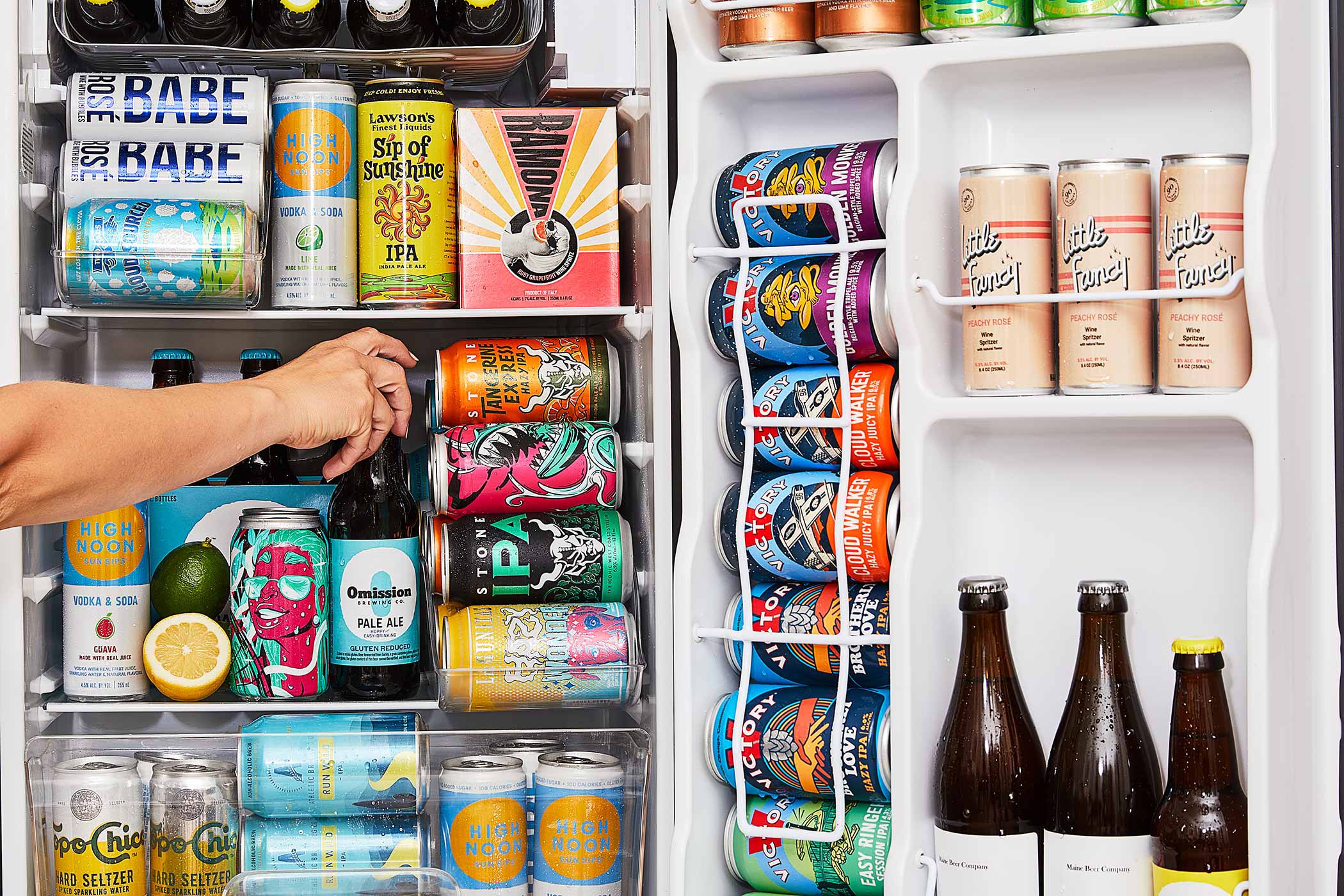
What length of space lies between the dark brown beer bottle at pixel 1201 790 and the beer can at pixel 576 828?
0.55m

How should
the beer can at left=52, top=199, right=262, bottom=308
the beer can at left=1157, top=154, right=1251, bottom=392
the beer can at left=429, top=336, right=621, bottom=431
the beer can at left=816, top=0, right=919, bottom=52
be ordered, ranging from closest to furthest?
1. the beer can at left=1157, top=154, right=1251, bottom=392
2. the beer can at left=816, top=0, right=919, bottom=52
3. the beer can at left=52, top=199, right=262, bottom=308
4. the beer can at left=429, top=336, right=621, bottom=431

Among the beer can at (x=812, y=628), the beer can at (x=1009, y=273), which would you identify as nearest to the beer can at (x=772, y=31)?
the beer can at (x=1009, y=273)

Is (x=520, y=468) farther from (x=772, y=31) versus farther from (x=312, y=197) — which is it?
(x=772, y=31)

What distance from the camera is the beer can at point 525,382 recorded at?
1.44 metres

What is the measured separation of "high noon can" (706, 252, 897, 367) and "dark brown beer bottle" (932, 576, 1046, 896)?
0.86ft

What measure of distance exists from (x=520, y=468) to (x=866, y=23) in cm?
59

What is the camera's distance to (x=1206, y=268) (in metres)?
1.10

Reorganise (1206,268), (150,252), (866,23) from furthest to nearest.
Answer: (150,252) → (866,23) → (1206,268)

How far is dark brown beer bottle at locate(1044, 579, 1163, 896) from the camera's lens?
1.14m

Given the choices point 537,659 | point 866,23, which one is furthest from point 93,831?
point 866,23

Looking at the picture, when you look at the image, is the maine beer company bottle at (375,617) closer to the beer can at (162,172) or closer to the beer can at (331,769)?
the beer can at (331,769)

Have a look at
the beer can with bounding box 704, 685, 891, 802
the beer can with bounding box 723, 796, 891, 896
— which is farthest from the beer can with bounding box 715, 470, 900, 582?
the beer can with bounding box 723, 796, 891, 896

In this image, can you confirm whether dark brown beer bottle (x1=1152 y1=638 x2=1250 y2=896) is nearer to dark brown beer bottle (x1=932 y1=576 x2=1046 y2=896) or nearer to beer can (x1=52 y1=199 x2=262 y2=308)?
dark brown beer bottle (x1=932 y1=576 x2=1046 y2=896)

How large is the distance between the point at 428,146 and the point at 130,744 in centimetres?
73
